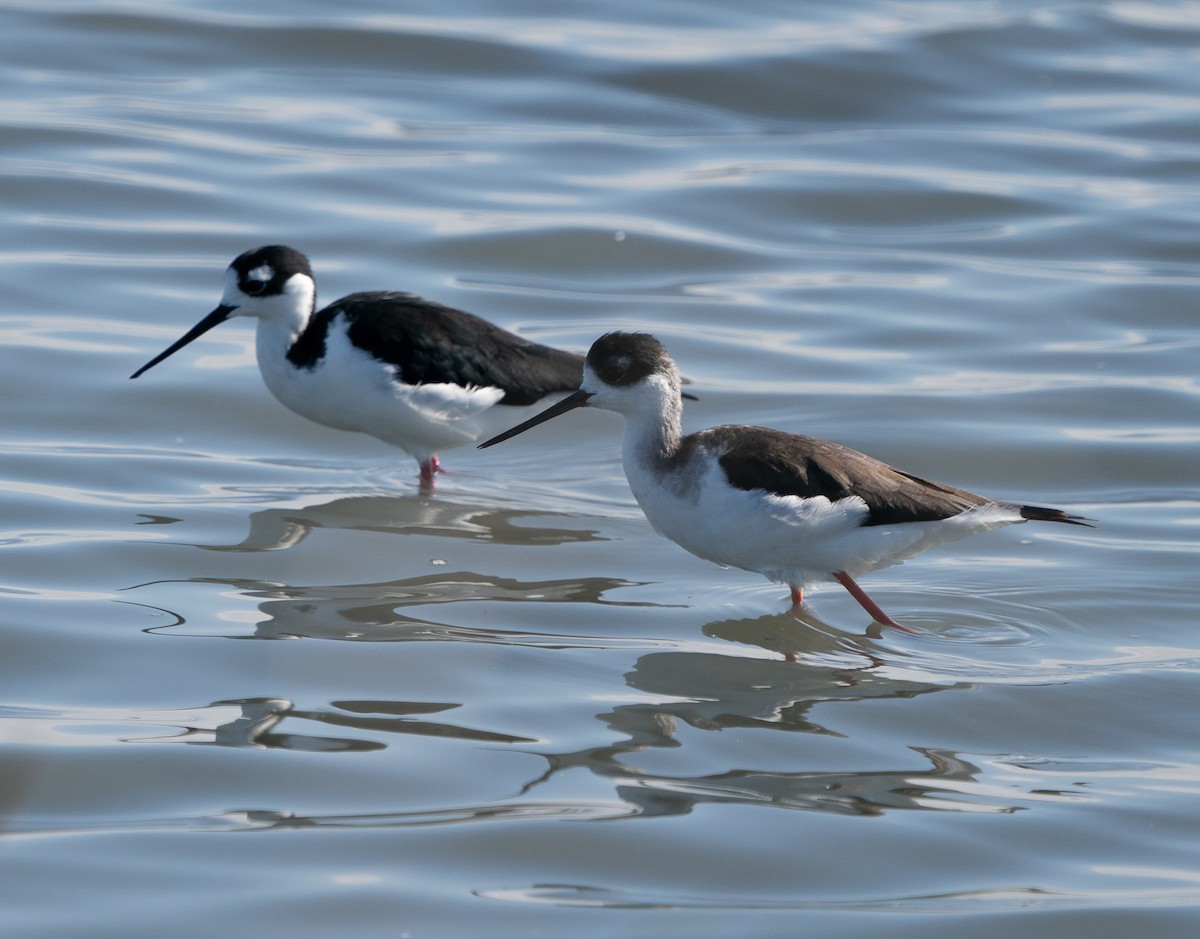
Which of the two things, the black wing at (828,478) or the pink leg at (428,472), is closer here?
the black wing at (828,478)

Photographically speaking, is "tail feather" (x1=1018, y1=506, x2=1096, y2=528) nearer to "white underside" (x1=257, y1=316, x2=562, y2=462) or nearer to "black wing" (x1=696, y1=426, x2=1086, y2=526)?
"black wing" (x1=696, y1=426, x2=1086, y2=526)

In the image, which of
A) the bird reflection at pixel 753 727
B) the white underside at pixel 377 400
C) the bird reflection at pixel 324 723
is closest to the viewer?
the bird reflection at pixel 753 727

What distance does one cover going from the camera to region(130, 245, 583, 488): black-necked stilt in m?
9.16

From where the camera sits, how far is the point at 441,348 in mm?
9305

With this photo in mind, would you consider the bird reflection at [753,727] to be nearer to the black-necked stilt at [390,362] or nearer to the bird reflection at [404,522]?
the bird reflection at [404,522]

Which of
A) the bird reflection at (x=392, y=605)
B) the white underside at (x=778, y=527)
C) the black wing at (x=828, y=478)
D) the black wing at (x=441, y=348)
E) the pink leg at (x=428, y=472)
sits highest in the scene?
the black wing at (x=441, y=348)

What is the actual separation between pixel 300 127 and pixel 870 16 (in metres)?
8.34

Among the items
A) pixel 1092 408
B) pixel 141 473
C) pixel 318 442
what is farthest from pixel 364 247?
pixel 1092 408

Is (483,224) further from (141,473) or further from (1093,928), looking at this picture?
(1093,928)

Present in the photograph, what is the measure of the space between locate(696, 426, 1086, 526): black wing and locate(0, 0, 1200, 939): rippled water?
599 mm

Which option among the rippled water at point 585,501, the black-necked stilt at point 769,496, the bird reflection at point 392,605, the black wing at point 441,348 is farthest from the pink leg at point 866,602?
the black wing at point 441,348

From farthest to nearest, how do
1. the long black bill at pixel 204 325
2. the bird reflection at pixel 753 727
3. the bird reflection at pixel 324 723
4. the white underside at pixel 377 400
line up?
the long black bill at pixel 204 325
the white underside at pixel 377 400
the bird reflection at pixel 324 723
the bird reflection at pixel 753 727

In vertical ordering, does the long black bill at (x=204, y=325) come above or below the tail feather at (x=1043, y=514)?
above

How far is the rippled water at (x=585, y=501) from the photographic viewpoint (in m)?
5.26
